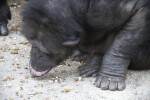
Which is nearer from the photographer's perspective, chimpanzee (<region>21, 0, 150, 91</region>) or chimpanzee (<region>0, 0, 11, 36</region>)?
chimpanzee (<region>21, 0, 150, 91</region>)

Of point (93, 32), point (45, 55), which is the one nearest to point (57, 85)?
point (45, 55)

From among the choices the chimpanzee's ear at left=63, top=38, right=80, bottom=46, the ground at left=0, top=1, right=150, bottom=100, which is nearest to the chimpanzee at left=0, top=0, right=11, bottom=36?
the ground at left=0, top=1, right=150, bottom=100

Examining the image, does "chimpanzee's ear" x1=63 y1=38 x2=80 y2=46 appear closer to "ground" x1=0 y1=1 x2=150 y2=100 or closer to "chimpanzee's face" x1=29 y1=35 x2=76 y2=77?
"chimpanzee's face" x1=29 y1=35 x2=76 y2=77

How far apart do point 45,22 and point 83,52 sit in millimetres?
683

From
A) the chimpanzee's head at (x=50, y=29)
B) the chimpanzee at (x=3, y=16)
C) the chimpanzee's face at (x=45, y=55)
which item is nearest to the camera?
the chimpanzee's head at (x=50, y=29)

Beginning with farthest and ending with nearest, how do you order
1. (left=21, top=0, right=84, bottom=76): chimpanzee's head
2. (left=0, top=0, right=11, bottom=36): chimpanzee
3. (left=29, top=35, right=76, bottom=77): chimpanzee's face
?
1. (left=0, top=0, right=11, bottom=36): chimpanzee
2. (left=29, top=35, right=76, bottom=77): chimpanzee's face
3. (left=21, top=0, right=84, bottom=76): chimpanzee's head

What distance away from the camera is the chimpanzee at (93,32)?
2.94 m

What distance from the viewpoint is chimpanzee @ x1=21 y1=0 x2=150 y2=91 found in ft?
9.64

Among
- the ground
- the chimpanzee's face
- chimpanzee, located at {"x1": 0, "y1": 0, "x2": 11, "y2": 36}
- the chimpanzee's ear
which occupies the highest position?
chimpanzee, located at {"x1": 0, "y1": 0, "x2": 11, "y2": 36}

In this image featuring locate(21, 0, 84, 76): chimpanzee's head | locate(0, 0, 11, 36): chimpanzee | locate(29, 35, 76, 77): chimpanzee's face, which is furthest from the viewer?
locate(0, 0, 11, 36): chimpanzee

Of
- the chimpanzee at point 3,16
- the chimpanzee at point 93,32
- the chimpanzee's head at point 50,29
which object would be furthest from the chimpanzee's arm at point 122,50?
the chimpanzee at point 3,16

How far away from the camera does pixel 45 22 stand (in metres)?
2.95

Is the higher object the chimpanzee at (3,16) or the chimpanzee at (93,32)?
the chimpanzee at (3,16)

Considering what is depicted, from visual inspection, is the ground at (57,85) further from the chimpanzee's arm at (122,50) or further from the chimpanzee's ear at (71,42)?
the chimpanzee's ear at (71,42)
